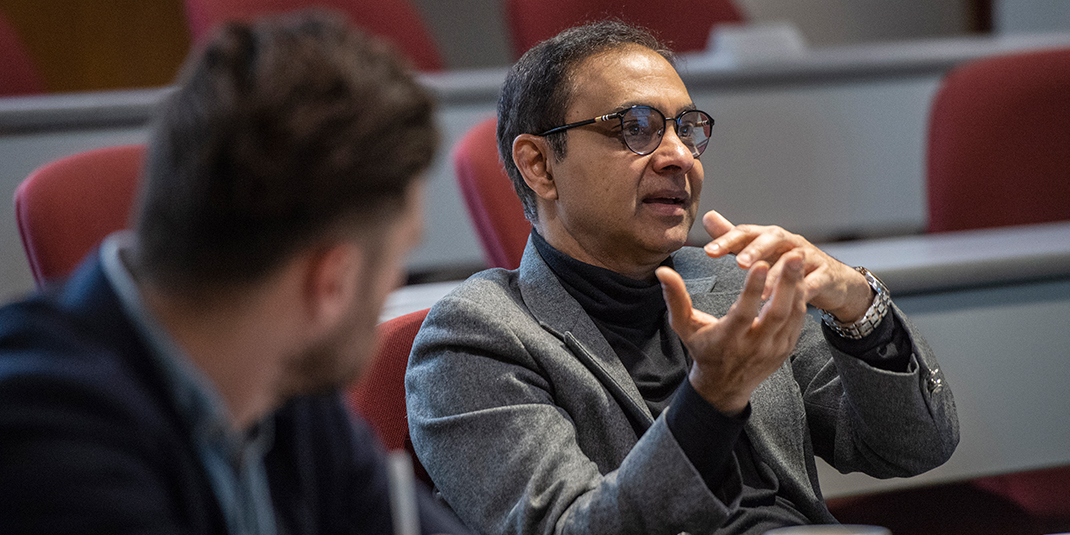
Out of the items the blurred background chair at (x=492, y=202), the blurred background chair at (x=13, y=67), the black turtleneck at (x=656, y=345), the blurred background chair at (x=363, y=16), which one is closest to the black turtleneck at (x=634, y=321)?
the black turtleneck at (x=656, y=345)

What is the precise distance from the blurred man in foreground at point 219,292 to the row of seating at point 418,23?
1692mm

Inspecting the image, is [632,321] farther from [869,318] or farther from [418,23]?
[418,23]

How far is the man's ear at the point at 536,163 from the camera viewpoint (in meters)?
1.35

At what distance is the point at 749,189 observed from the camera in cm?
268

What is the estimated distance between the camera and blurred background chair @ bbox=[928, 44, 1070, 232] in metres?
2.08

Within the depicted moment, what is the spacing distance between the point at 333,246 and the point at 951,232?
→ 179 centimetres

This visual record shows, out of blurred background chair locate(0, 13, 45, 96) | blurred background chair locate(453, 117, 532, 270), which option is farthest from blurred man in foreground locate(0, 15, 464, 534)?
blurred background chair locate(0, 13, 45, 96)

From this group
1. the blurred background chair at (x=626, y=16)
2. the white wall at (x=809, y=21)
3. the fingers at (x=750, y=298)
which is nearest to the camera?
the fingers at (x=750, y=298)

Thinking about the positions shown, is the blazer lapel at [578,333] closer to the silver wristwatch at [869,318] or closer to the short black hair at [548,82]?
the short black hair at [548,82]

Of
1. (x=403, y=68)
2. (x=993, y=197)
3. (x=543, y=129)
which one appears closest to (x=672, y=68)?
(x=543, y=129)

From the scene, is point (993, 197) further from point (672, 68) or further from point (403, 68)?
point (403, 68)

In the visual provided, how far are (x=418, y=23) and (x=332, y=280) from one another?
2463 millimetres

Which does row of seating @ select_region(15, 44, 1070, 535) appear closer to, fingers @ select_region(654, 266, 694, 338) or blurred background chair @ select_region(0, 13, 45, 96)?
fingers @ select_region(654, 266, 694, 338)

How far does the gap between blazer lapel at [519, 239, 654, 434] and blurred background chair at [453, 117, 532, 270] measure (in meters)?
0.35
